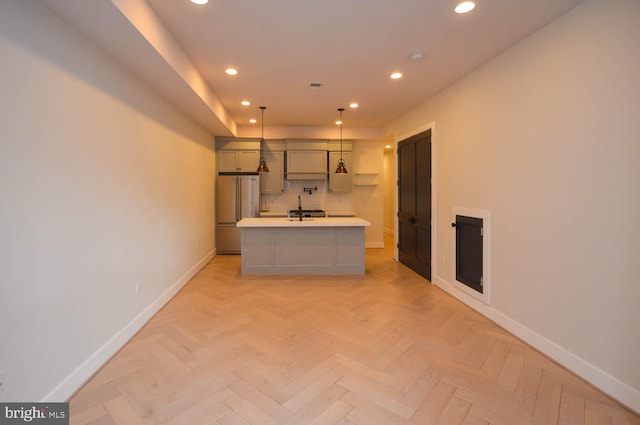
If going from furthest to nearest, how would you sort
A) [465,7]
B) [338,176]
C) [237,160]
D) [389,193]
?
[389,193], [338,176], [237,160], [465,7]

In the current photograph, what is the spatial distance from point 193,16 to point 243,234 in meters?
3.03

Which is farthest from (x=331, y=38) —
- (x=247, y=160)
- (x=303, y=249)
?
(x=247, y=160)

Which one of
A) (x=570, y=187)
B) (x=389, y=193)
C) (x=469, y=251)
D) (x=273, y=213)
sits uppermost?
(x=389, y=193)

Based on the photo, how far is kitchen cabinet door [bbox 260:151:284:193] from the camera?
21.4ft

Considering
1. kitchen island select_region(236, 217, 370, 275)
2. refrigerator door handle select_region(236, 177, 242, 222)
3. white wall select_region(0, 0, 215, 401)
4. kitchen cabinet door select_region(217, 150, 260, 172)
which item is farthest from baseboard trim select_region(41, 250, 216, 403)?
kitchen cabinet door select_region(217, 150, 260, 172)

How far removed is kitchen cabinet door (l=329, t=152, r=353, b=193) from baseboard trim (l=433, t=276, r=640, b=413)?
396 cm

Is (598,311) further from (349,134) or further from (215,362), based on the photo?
(349,134)

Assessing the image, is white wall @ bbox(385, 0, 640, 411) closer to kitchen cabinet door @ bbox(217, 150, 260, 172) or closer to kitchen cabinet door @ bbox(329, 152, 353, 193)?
kitchen cabinet door @ bbox(329, 152, 353, 193)

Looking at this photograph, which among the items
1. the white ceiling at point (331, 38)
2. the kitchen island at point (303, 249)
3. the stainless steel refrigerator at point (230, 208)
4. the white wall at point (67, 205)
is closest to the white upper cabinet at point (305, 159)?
the stainless steel refrigerator at point (230, 208)

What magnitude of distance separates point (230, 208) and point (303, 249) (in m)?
2.33

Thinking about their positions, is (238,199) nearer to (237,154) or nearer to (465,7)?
(237,154)

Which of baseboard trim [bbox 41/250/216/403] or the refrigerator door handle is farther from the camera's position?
the refrigerator door handle

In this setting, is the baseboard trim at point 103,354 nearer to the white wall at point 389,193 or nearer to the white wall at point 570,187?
the white wall at point 570,187

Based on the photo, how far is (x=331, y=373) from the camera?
2109mm
